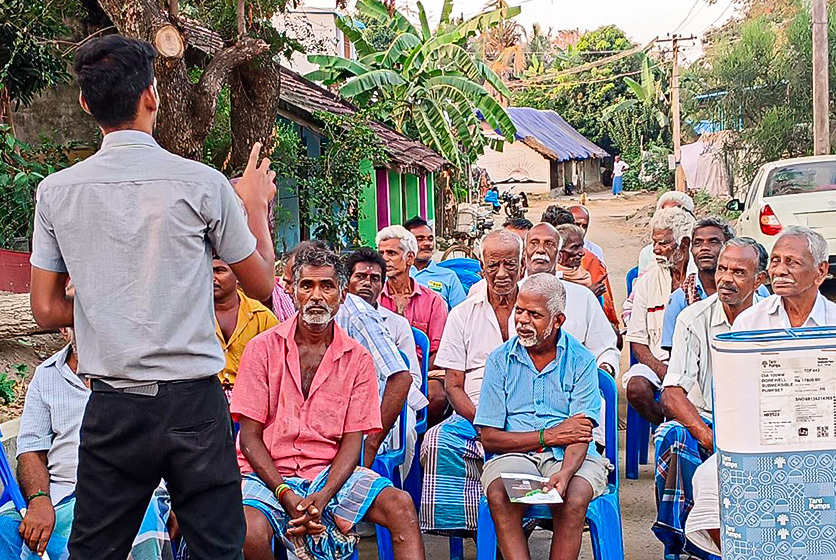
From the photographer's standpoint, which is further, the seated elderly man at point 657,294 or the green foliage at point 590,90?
the green foliage at point 590,90

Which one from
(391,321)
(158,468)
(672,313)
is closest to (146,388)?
(158,468)

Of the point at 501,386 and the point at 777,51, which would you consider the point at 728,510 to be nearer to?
the point at 501,386

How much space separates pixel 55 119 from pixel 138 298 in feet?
35.6

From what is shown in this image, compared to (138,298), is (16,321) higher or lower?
lower

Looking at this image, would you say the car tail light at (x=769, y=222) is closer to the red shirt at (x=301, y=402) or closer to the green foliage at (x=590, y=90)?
the red shirt at (x=301, y=402)

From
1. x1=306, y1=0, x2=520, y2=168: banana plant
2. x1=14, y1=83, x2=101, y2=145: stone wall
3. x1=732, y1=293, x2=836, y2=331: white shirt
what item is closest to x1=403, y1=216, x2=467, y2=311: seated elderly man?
x1=732, y1=293, x2=836, y2=331: white shirt

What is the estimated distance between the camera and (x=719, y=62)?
22.9 meters

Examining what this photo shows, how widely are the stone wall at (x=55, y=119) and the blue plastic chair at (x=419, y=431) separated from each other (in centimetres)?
830

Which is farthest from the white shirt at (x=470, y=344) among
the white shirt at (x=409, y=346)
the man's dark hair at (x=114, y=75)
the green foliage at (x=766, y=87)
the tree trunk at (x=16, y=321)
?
the green foliage at (x=766, y=87)

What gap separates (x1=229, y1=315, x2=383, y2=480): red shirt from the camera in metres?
4.18

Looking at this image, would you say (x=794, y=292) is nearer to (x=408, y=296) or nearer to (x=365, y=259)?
(x=365, y=259)

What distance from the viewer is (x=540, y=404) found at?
4414mm

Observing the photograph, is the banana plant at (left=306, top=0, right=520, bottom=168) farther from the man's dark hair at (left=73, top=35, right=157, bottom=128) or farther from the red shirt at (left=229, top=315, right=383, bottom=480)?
the man's dark hair at (left=73, top=35, right=157, bottom=128)

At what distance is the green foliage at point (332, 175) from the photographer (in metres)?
13.9
